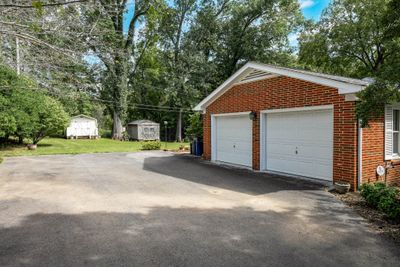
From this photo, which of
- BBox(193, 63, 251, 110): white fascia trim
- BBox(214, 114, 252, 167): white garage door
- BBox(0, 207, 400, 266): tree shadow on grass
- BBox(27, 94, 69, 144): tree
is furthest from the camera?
BBox(27, 94, 69, 144): tree

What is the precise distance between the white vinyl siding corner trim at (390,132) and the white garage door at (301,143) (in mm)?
1594

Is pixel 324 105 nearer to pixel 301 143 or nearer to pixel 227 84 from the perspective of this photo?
pixel 301 143

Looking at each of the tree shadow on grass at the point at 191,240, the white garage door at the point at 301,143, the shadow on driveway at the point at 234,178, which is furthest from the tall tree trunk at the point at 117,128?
the tree shadow on grass at the point at 191,240

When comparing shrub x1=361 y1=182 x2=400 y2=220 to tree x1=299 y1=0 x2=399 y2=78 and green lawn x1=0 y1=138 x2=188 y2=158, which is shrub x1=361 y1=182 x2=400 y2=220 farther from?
tree x1=299 y1=0 x2=399 y2=78

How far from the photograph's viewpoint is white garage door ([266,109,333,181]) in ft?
25.1

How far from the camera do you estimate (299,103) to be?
8164mm

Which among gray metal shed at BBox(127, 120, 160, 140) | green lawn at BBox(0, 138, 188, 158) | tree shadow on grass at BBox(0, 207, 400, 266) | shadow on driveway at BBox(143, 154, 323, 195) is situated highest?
gray metal shed at BBox(127, 120, 160, 140)

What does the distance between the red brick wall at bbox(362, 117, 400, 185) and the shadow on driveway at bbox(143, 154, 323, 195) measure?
4.03ft

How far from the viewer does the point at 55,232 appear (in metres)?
4.16

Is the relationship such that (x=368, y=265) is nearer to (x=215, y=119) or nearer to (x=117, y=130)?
(x=215, y=119)

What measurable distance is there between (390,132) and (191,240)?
6.87 metres

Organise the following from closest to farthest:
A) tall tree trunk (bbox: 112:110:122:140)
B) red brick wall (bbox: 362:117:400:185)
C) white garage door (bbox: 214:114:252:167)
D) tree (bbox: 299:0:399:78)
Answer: red brick wall (bbox: 362:117:400:185) < white garage door (bbox: 214:114:252:167) < tree (bbox: 299:0:399:78) < tall tree trunk (bbox: 112:110:122:140)

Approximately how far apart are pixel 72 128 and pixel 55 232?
90.2ft

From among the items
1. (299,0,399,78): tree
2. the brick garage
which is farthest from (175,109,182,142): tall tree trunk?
the brick garage
